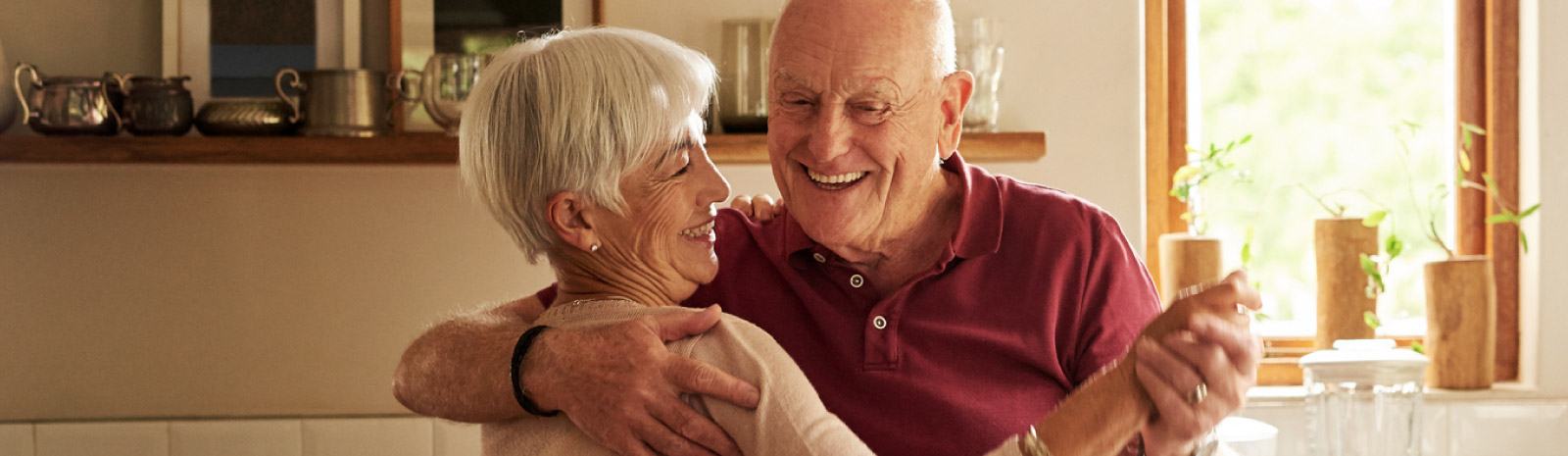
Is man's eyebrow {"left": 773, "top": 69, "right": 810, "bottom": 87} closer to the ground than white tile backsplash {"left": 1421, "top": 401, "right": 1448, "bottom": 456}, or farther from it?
farther from it

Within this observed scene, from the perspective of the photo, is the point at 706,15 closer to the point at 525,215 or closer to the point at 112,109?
the point at 112,109

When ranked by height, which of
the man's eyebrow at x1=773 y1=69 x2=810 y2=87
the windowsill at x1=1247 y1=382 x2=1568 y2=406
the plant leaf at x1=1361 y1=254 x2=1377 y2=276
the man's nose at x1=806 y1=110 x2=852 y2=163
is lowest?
the windowsill at x1=1247 y1=382 x2=1568 y2=406

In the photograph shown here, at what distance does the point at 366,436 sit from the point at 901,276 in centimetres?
151

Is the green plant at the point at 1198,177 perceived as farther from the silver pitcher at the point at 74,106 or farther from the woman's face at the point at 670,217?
the silver pitcher at the point at 74,106

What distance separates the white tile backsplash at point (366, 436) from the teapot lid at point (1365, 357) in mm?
1819

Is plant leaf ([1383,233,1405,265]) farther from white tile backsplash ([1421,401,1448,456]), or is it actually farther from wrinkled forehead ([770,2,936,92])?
wrinkled forehead ([770,2,936,92])

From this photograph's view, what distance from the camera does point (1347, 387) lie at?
2441mm

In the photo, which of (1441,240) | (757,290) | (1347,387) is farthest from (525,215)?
(1441,240)

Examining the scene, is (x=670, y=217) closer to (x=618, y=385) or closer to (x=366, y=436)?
(x=618, y=385)

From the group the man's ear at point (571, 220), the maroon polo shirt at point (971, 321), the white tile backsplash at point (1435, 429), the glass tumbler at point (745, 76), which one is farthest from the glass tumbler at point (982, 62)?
the man's ear at point (571, 220)

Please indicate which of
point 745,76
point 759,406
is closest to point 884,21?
point 759,406

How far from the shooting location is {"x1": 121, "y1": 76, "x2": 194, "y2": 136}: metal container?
237cm

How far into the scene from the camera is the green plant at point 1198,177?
2.68m

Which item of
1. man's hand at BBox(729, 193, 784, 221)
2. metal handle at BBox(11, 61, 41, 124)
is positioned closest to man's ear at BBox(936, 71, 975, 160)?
man's hand at BBox(729, 193, 784, 221)
